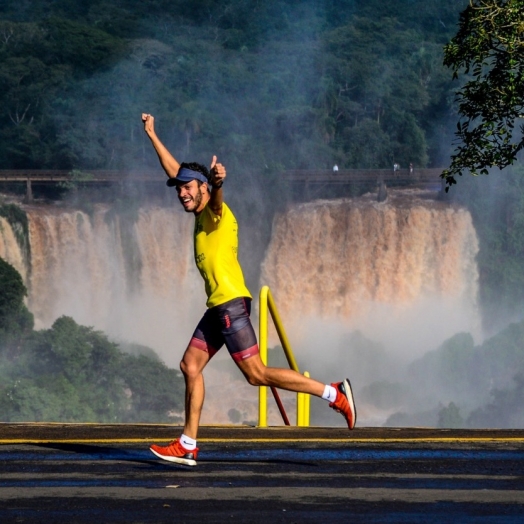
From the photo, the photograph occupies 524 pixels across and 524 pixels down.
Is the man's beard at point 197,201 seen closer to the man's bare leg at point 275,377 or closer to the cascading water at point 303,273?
the man's bare leg at point 275,377

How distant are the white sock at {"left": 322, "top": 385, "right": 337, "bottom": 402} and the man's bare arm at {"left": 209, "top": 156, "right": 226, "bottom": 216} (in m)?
1.17

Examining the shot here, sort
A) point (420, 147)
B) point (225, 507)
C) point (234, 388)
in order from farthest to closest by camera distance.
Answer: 1. point (420, 147)
2. point (234, 388)
3. point (225, 507)

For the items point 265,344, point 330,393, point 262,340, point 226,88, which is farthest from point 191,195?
point 226,88

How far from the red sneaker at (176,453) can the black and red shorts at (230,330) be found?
0.55 m

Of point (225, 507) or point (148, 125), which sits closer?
point (225, 507)

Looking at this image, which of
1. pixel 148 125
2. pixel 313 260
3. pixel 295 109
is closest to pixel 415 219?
pixel 313 260

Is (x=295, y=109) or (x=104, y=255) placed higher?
(x=295, y=109)

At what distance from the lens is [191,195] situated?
693 centimetres

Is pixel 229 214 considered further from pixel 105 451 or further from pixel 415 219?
pixel 415 219

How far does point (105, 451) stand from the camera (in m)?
7.60

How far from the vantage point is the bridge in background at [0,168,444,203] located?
5822cm

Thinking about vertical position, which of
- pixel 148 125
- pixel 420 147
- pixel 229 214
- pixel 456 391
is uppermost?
pixel 420 147

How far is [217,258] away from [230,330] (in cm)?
40

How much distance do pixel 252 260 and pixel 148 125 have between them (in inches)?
1978
